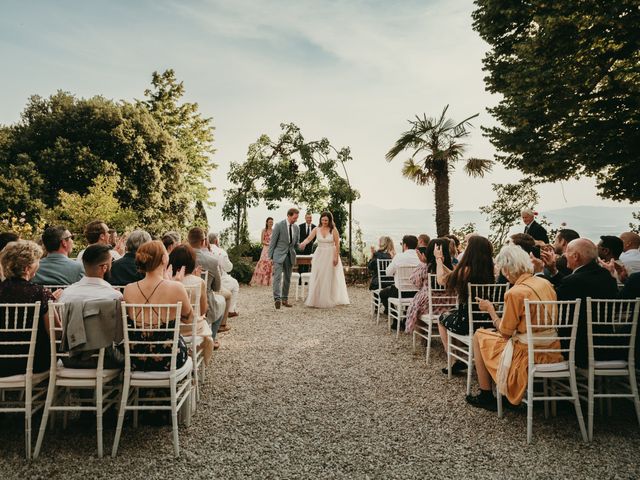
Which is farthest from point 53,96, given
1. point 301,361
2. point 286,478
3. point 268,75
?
point 286,478

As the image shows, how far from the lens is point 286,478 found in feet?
9.34

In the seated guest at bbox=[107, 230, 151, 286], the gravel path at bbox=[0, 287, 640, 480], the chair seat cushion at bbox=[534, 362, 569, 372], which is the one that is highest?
the seated guest at bbox=[107, 230, 151, 286]

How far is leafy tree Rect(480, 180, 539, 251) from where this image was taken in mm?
13336

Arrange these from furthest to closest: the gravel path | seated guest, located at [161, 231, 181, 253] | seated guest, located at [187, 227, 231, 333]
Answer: seated guest, located at [187, 227, 231, 333] < seated guest, located at [161, 231, 181, 253] < the gravel path

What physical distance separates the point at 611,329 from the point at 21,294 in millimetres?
4588

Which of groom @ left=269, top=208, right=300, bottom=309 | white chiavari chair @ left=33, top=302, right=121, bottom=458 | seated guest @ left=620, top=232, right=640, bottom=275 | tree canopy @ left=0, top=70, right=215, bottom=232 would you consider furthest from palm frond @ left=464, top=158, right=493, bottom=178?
tree canopy @ left=0, top=70, right=215, bottom=232

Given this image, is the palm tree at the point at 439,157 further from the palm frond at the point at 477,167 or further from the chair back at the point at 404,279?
the chair back at the point at 404,279

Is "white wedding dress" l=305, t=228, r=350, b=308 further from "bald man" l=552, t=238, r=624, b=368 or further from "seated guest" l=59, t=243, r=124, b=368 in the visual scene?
"seated guest" l=59, t=243, r=124, b=368

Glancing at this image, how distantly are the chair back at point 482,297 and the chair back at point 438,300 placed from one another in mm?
948

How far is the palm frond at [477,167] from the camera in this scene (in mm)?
12547

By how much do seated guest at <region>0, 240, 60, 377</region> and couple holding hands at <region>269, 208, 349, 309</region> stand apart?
20.4 ft

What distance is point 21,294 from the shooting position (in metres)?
3.12

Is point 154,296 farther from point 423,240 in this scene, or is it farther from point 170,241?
point 423,240

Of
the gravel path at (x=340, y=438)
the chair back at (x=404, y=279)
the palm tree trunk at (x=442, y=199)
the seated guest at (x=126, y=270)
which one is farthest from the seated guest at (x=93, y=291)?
the palm tree trunk at (x=442, y=199)
